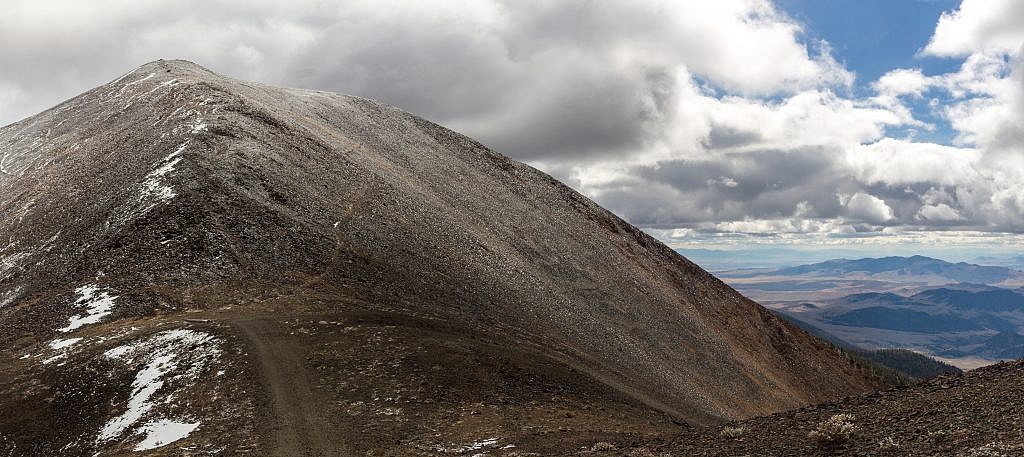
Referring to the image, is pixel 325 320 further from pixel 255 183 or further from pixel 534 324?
pixel 255 183

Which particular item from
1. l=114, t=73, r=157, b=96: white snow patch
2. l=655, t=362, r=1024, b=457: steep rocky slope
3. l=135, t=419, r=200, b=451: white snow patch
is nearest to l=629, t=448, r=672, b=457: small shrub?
l=655, t=362, r=1024, b=457: steep rocky slope

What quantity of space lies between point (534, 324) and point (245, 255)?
20.9m

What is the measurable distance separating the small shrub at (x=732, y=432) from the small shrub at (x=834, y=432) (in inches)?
88.1

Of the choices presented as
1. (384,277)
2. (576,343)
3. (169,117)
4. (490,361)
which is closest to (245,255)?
(384,277)

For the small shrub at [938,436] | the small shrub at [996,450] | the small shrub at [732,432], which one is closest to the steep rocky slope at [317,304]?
the small shrub at [732,432]

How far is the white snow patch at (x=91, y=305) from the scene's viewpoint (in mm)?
33406

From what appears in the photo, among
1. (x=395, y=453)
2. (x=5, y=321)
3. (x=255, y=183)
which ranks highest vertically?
(x=255, y=183)

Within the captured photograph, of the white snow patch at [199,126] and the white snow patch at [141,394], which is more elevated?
the white snow patch at [199,126]

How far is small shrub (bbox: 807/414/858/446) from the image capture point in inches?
566

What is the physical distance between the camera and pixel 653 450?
17469mm

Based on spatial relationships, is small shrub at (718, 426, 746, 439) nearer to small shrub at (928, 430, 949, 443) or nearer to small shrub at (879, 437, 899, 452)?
small shrub at (879, 437, 899, 452)

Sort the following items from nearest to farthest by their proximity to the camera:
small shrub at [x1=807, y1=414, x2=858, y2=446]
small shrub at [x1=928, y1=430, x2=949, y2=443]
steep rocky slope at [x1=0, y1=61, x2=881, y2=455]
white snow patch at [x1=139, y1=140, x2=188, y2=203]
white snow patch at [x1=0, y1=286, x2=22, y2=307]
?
1. small shrub at [x1=928, y1=430, x2=949, y2=443]
2. small shrub at [x1=807, y1=414, x2=858, y2=446]
3. steep rocky slope at [x1=0, y1=61, x2=881, y2=455]
4. white snow patch at [x1=0, y1=286, x2=22, y2=307]
5. white snow patch at [x1=139, y1=140, x2=188, y2=203]

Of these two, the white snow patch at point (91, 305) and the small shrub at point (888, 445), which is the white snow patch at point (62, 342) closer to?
the white snow patch at point (91, 305)

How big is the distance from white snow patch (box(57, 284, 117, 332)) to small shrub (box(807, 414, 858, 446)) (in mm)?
36075
